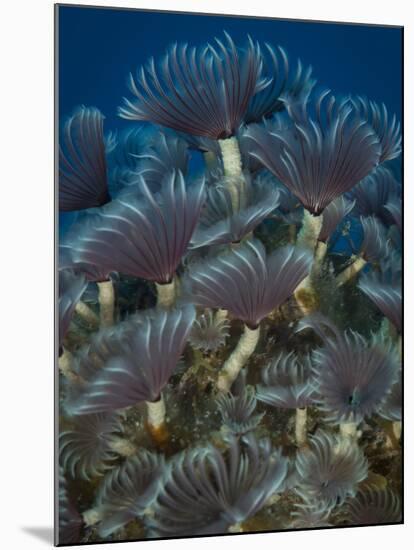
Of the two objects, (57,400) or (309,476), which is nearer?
(57,400)

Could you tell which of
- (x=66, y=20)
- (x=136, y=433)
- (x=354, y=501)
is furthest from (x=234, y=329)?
(x=66, y=20)

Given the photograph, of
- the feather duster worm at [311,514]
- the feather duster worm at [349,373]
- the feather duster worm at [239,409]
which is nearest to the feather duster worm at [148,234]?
the feather duster worm at [239,409]

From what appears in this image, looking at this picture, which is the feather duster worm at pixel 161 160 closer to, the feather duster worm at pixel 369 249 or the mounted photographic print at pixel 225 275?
the mounted photographic print at pixel 225 275

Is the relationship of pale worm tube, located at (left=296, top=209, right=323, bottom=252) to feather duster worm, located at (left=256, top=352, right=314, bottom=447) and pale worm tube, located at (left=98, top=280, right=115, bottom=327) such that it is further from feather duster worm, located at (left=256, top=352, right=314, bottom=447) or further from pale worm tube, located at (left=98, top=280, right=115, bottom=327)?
pale worm tube, located at (left=98, top=280, right=115, bottom=327)

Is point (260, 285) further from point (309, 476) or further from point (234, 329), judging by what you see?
point (309, 476)

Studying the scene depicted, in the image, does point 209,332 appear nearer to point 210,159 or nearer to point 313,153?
point 210,159

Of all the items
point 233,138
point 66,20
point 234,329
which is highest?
point 66,20

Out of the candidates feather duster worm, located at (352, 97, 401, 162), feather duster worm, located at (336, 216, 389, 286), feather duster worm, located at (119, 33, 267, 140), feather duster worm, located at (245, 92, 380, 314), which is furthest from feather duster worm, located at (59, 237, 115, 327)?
feather duster worm, located at (352, 97, 401, 162)
